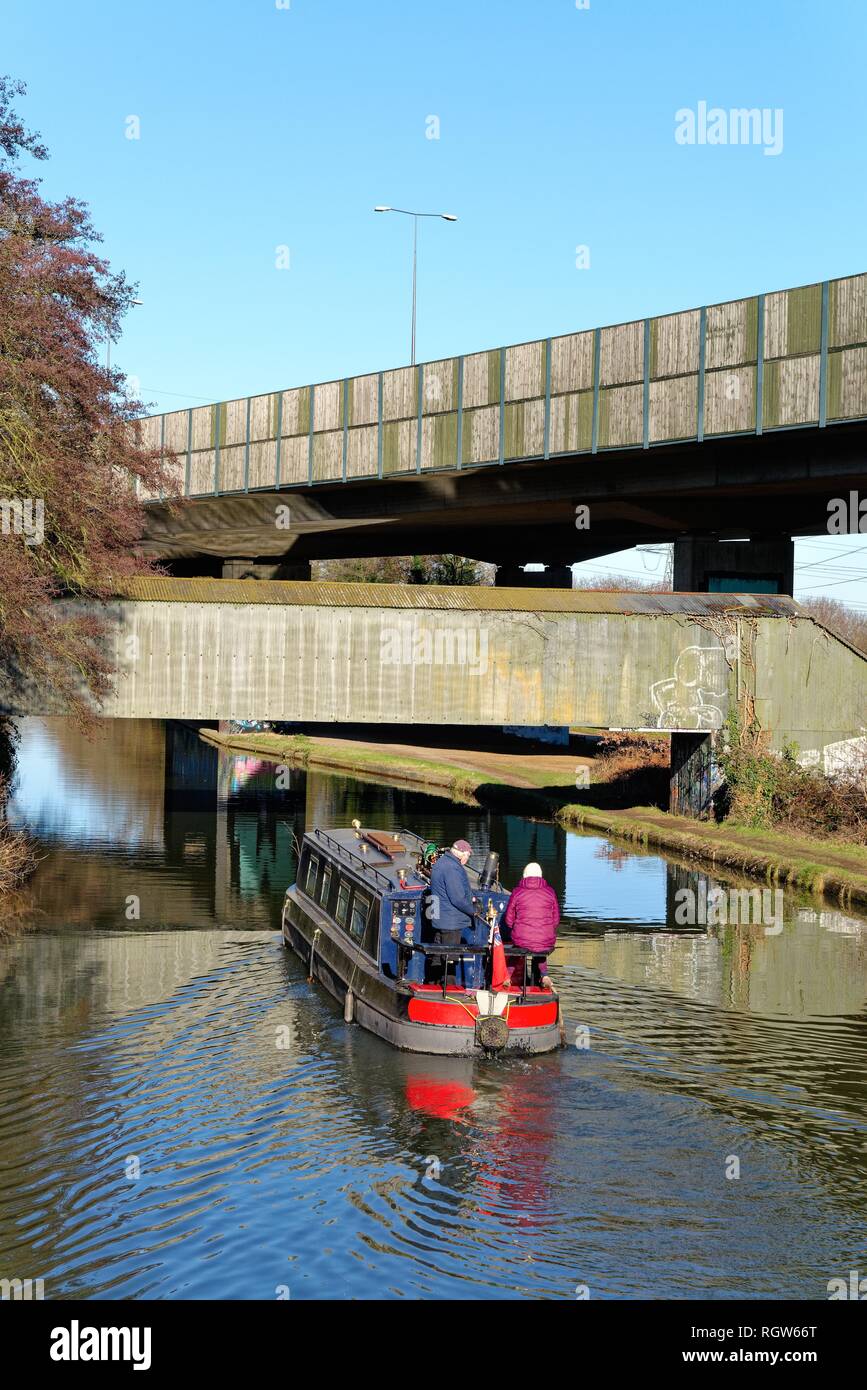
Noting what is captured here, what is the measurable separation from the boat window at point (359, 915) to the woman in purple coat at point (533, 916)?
2.99 metres

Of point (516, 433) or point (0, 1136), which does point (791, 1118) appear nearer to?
point (0, 1136)

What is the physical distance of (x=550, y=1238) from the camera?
474 inches

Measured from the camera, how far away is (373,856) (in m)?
22.6

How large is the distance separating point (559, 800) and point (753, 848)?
10.9 meters

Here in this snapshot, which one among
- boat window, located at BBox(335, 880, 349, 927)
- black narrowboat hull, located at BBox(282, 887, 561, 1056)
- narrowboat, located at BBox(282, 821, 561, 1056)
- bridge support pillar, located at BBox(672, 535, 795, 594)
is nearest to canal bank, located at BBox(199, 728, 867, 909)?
bridge support pillar, located at BBox(672, 535, 795, 594)

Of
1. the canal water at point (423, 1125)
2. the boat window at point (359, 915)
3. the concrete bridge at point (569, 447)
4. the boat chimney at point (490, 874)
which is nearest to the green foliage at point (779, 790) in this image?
the concrete bridge at point (569, 447)

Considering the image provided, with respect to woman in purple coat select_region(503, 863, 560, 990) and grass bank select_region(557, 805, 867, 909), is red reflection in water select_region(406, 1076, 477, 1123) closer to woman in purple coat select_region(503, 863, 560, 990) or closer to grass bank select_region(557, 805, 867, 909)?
woman in purple coat select_region(503, 863, 560, 990)

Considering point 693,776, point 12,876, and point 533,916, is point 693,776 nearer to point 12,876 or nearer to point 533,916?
point 12,876

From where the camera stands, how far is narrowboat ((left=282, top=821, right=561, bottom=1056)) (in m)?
17.0

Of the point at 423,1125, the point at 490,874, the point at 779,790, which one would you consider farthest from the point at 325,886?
the point at 779,790

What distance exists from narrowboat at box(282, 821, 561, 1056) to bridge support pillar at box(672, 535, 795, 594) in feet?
80.0

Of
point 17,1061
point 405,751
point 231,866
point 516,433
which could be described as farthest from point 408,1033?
point 405,751

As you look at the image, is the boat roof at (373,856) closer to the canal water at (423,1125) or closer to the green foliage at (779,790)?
the canal water at (423,1125)

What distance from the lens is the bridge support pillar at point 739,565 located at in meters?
45.6
